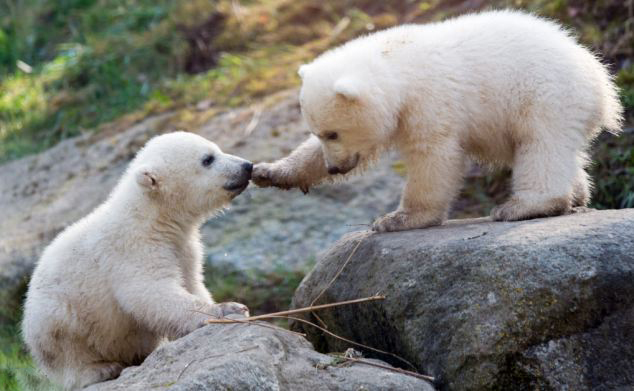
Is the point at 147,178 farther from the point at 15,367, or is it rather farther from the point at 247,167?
the point at 15,367

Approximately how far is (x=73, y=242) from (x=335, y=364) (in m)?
2.33

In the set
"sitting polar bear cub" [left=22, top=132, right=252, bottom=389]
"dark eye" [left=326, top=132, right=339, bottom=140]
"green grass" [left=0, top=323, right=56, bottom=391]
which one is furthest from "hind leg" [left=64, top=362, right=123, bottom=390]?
"dark eye" [left=326, top=132, right=339, bottom=140]

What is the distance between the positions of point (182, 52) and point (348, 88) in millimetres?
8350

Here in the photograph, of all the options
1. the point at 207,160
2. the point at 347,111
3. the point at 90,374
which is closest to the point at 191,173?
the point at 207,160

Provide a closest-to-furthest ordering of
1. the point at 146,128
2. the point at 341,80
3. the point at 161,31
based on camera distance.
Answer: the point at 341,80 < the point at 146,128 < the point at 161,31

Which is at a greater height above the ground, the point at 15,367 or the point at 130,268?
the point at 130,268

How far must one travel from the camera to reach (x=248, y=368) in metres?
4.36

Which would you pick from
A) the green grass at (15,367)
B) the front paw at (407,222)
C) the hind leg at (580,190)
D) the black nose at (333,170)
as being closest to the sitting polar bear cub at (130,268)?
the green grass at (15,367)

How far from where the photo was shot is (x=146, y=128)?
11242 millimetres

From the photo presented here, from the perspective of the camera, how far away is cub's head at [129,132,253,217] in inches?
250

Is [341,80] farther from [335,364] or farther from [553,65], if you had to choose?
[335,364]

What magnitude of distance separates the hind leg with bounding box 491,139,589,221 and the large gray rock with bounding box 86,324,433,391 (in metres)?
1.74

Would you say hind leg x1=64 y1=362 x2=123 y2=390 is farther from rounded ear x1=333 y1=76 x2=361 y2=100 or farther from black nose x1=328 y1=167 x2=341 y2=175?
rounded ear x1=333 y1=76 x2=361 y2=100

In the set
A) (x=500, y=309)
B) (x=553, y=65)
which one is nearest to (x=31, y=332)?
(x=500, y=309)
